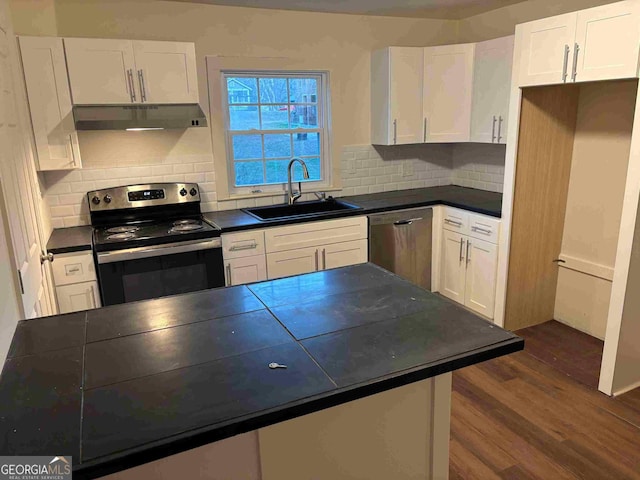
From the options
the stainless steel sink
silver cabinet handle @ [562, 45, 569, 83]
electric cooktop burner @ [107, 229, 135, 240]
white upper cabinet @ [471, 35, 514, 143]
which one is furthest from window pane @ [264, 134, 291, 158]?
silver cabinet handle @ [562, 45, 569, 83]

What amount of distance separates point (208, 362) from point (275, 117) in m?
2.85

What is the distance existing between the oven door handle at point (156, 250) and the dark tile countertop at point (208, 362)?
116 centimetres

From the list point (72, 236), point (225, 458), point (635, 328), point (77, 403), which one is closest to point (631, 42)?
point (635, 328)

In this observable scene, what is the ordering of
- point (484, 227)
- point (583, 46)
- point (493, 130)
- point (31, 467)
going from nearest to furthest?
point (31, 467), point (583, 46), point (484, 227), point (493, 130)

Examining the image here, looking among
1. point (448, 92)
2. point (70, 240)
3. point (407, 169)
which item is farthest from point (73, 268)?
point (448, 92)

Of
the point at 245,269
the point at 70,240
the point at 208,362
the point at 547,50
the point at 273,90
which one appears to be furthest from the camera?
the point at 273,90

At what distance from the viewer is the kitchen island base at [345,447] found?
1.20 meters

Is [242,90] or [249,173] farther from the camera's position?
[249,173]

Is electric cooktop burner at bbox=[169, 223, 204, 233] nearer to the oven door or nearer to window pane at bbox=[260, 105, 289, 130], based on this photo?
the oven door

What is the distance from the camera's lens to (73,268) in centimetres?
273

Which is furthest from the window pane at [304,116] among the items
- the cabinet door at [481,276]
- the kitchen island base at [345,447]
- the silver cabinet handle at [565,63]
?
the kitchen island base at [345,447]

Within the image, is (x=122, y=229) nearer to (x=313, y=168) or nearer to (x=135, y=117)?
(x=135, y=117)

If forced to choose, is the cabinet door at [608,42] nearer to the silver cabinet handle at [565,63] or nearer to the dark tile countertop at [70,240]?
the silver cabinet handle at [565,63]

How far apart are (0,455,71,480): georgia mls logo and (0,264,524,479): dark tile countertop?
18 mm
